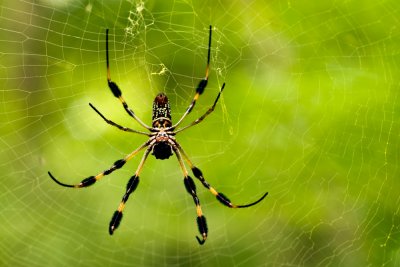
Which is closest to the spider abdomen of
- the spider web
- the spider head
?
the spider head

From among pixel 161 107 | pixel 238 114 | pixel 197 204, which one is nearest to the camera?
pixel 161 107

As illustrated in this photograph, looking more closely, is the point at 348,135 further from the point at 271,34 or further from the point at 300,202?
the point at 271,34

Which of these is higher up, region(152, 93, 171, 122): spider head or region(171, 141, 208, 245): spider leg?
region(152, 93, 171, 122): spider head

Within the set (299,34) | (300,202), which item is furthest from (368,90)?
(300,202)

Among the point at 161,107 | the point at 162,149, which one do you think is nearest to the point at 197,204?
the point at 162,149

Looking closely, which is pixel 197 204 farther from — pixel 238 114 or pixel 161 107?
pixel 238 114

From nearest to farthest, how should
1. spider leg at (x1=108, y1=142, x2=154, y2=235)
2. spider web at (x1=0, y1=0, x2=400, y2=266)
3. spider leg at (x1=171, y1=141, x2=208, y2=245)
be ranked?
1. spider leg at (x1=108, y1=142, x2=154, y2=235)
2. spider leg at (x1=171, y1=141, x2=208, y2=245)
3. spider web at (x1=0, y1=0, x2=400, y2=266)

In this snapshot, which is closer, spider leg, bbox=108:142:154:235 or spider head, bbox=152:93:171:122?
spider head, bbox=152:93:171:122

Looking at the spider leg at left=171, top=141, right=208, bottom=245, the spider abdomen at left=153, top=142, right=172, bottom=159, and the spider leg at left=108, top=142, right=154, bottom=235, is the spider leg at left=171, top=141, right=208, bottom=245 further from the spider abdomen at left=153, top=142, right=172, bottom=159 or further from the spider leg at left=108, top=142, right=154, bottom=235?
the spider leg at left=108, top=142, right=154, bottom=235

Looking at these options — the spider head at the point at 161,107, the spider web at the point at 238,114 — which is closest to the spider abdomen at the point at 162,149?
the spider head at the point at 161,107
